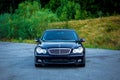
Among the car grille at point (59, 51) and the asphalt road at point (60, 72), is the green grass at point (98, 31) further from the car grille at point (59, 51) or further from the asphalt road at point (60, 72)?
the car grille at point (59, 51)

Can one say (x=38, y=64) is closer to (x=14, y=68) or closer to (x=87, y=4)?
(x=14, y=68)

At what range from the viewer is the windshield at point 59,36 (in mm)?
17531

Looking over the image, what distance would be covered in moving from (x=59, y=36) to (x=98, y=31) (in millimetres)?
23576

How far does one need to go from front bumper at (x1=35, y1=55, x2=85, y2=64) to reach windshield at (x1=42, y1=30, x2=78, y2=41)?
1.70m

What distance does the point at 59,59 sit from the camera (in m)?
15.8

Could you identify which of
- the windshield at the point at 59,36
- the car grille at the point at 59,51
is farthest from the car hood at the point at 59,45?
the windshield at the point at 59,36

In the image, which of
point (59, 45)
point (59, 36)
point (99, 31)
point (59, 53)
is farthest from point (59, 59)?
point (99, 31)

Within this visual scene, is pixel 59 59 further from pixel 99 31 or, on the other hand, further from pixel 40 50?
pixel 99 31

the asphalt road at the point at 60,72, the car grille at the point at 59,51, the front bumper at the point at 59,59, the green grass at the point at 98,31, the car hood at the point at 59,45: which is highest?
the car hood at the point at 59,45

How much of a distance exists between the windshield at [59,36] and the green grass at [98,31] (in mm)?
14710

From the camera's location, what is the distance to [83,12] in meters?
58.6

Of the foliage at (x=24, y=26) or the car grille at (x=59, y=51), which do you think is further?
the foliage at (x=24, y=26)

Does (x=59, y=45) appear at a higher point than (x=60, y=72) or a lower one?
higher

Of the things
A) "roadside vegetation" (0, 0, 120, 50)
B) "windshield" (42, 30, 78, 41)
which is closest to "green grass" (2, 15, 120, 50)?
"roadside vegetation" (0, 0, 120, 50)
